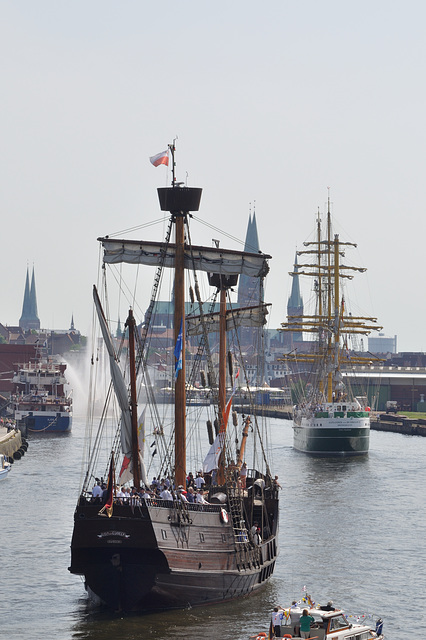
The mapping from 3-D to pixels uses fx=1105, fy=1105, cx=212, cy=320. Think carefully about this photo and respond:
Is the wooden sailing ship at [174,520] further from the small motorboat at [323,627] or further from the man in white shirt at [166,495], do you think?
the small motorboat at [323,627]

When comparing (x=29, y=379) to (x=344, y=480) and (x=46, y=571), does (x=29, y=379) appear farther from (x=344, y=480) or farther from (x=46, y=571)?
(x=46, y=571)

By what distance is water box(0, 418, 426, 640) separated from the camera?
3397 cm

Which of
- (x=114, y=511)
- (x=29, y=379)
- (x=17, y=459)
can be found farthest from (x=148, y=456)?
(x=114, y=511)

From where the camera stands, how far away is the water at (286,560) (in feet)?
111

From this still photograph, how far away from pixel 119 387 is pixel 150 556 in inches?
229

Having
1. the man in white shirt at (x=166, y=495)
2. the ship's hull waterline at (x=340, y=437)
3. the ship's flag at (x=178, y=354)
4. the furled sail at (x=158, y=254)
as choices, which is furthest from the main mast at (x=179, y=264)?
the ship's hull waterline at (x=340, y=437)

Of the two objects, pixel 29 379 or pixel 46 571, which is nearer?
pixel 46 571

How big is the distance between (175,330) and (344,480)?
137 feet

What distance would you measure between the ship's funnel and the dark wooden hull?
11.1 metres

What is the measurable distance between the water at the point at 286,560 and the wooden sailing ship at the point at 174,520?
97 centimetres

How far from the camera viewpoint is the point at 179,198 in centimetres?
3978

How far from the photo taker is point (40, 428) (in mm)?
127188

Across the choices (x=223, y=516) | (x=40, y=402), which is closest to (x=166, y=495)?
(x=223, y=516)

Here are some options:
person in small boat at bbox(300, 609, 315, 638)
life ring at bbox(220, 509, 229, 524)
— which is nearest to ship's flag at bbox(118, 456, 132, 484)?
life ring at bbox(220, 509, 229, 524)
